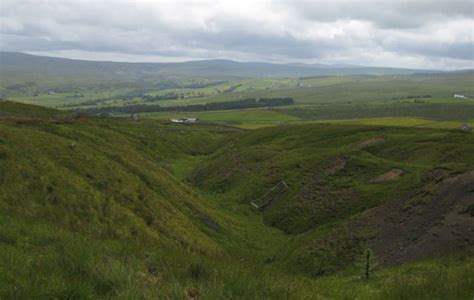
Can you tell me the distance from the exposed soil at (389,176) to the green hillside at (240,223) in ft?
0.76

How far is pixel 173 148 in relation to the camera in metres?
88.3

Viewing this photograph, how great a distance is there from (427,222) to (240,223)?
18260 millimetres

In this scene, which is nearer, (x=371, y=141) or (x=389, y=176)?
(x=389, y=176)

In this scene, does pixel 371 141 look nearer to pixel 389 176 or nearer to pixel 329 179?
pixel 329 179

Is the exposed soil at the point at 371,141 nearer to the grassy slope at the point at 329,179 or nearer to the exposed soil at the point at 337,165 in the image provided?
the grassy slope at the point at 329,179

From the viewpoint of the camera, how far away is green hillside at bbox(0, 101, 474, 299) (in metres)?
9.98

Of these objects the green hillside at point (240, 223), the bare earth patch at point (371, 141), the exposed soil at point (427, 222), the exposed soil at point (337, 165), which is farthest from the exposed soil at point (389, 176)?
the bare earth patch at point (371, 141)

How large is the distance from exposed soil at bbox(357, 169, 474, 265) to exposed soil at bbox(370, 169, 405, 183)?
6.41 meters

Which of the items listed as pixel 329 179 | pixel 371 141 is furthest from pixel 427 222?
pixel 371 141

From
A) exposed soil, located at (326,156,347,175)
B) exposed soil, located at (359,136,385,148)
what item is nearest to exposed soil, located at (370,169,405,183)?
exposed soil, located at (326,156,347,175)

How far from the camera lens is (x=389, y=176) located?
143ft

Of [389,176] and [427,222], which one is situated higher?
[427,222]

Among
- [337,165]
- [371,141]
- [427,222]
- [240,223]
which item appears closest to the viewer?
[427,222]

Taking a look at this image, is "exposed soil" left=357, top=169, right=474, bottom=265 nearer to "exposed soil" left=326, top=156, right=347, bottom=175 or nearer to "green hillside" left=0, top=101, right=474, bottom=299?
"green hillside" left=0, top=101, right=474, bottom=299
